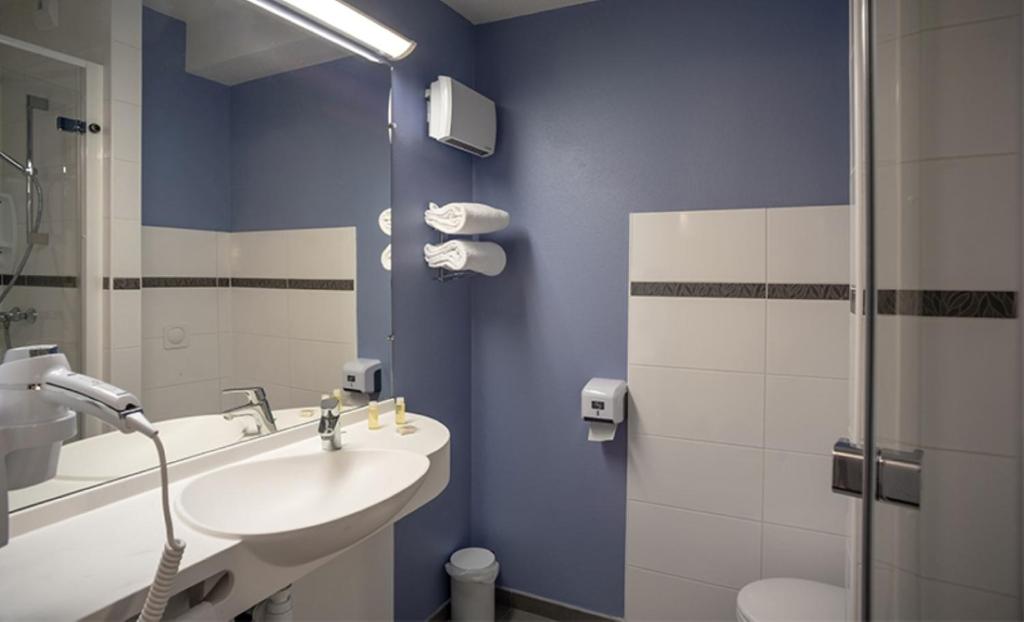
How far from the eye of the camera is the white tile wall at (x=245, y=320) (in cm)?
122

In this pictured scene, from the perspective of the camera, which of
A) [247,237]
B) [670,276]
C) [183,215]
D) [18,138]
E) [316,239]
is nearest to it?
[18,138]

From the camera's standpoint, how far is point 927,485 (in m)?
0.71

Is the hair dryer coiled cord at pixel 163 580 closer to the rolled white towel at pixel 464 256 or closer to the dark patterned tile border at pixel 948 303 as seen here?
the dark patterned tile border at pixel 948 303

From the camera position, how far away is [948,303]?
0.72 meters

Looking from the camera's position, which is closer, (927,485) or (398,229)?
(927,485)

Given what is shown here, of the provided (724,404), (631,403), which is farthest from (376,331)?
(724,404)

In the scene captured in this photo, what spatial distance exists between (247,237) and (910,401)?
143 centimetres

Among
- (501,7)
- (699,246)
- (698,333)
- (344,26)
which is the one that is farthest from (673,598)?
(501,7)

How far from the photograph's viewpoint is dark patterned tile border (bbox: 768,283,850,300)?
170 cm

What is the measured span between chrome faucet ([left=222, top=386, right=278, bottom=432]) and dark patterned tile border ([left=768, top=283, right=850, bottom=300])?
1603mm

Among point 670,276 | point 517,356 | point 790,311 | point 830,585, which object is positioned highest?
point 670,276

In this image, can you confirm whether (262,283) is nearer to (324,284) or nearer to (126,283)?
(324,284)

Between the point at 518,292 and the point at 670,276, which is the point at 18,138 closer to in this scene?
the point at 518,292

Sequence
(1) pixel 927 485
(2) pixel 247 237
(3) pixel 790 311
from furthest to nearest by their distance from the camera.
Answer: (3) pixel 790 311 → (2) pixel 247 237 → (1) pixel 927 485
